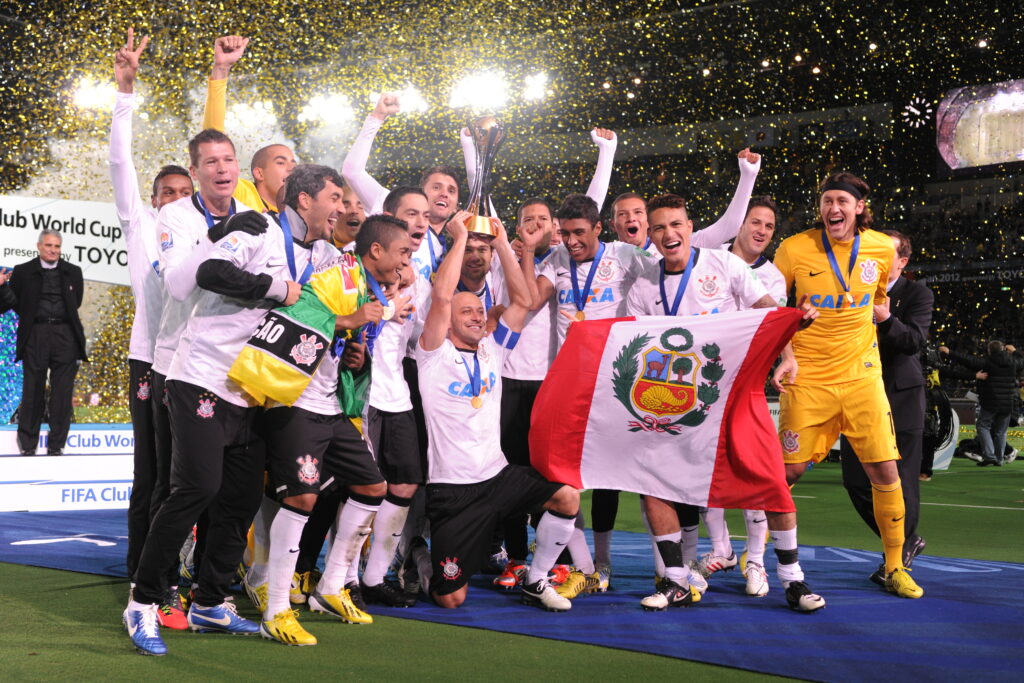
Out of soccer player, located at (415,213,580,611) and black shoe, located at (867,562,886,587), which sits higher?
soccer player, located at (415,213,580,611)

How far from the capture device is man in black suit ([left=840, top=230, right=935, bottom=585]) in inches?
214

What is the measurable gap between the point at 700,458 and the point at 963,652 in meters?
1.33

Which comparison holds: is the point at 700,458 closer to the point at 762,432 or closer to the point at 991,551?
the point at 762,432

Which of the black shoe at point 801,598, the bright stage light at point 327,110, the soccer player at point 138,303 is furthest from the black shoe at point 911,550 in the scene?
the bright stage light at point 327,110

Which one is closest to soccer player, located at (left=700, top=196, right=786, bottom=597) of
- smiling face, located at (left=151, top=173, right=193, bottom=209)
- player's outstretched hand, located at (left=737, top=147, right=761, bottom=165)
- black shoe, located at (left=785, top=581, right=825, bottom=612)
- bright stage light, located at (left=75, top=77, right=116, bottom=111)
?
player's outstretched hand, located at (left=737, top=147, right=761, bottom=165)

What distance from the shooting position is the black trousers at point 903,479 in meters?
5.46

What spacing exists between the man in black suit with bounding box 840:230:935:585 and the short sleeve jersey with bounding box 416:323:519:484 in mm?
1927

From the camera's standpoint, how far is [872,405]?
16.5ft

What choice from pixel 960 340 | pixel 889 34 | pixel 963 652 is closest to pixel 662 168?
pixel 889 34

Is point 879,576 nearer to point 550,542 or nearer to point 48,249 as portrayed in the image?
point 550,542

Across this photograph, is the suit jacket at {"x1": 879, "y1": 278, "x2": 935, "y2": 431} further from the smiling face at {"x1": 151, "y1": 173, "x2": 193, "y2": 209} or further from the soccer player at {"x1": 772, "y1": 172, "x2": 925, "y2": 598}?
the smiling face at {"x1": 151, "y1": 173, "x2": 193, "y2": 209}

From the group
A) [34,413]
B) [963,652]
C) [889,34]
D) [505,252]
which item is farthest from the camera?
[889,34]

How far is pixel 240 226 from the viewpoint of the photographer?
373 cm

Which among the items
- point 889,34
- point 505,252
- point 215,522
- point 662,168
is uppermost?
point 889,34
